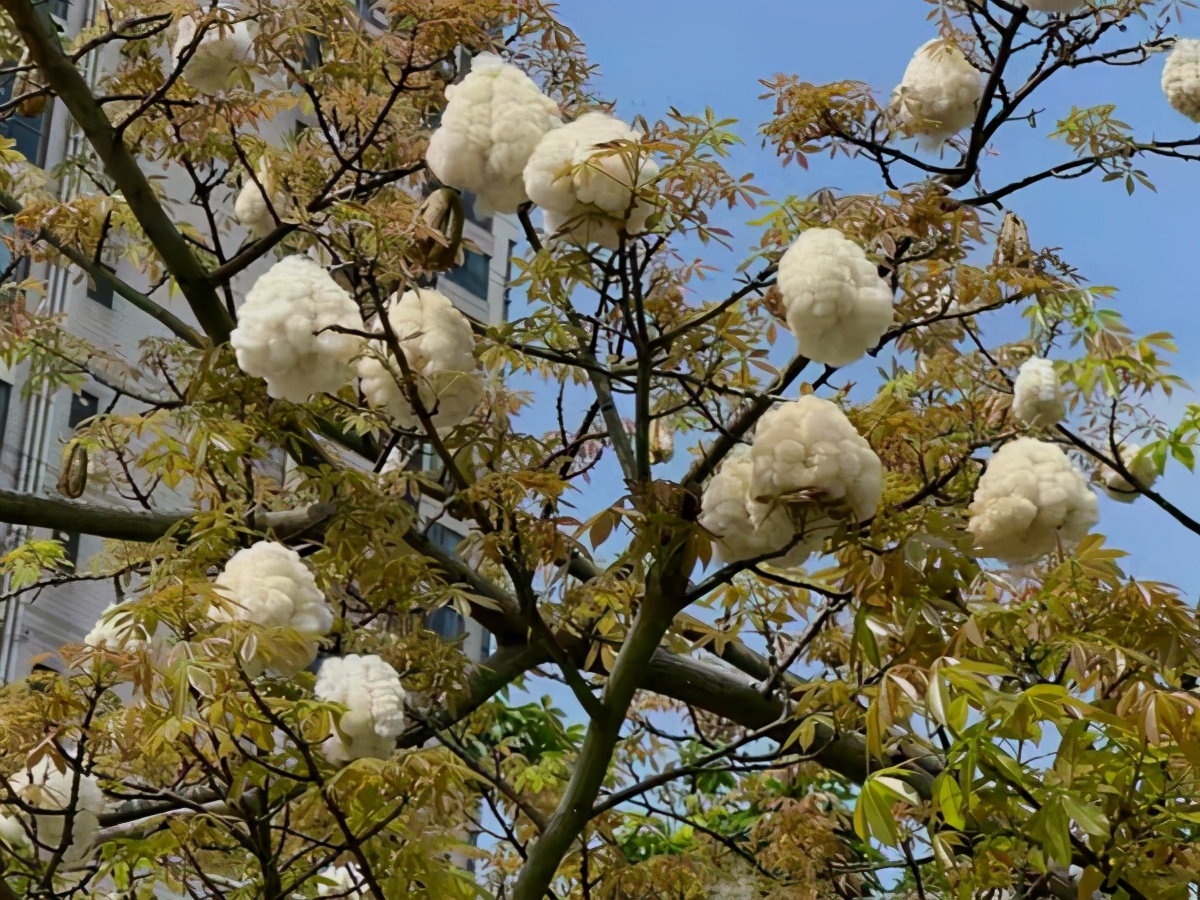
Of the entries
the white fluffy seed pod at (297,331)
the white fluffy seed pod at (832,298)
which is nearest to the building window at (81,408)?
the white fluffy seed pod at (297,331)

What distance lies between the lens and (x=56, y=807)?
2.39m

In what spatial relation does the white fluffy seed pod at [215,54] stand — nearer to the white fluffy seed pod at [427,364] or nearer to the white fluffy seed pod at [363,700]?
the white fluffy seed pod at [427,364]

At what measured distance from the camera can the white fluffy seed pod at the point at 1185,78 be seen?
3777 mm

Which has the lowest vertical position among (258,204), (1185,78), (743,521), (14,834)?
(14,834)

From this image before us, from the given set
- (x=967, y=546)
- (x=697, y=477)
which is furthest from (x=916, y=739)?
(x=697, y=477)

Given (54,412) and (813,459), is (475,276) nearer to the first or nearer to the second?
(54,412)

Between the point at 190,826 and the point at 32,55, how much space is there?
4.36 ft

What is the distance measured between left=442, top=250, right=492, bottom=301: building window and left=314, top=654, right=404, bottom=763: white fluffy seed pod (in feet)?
27.5

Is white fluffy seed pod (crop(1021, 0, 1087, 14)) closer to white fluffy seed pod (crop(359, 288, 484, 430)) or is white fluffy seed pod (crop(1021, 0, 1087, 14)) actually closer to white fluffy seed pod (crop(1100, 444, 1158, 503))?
white fluffy seed pod (crop(1100, 444, 1158, 503))

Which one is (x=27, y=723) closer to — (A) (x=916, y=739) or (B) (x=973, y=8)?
(A) (x=916, y=739)

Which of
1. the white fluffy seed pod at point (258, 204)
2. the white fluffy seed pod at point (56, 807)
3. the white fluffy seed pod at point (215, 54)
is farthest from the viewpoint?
the white fluffy seed pod at point (258, 204)

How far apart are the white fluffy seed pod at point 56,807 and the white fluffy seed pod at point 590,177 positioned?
1.11 m

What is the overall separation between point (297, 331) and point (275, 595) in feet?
1.13

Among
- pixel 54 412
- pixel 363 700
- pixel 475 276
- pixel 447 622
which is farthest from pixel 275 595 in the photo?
pixel 475 276
